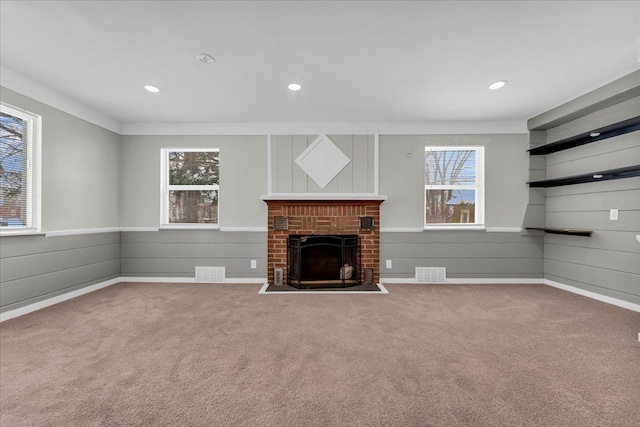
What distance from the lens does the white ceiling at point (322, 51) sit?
69.7 inches

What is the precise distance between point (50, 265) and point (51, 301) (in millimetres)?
413

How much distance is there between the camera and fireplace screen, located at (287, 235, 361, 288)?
375 centimetres

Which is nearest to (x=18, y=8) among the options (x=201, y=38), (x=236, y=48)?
(x=201, y=38)

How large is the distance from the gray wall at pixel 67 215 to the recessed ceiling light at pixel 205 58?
203 centimetres

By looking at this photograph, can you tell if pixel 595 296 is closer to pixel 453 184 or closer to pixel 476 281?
pixel 476 281

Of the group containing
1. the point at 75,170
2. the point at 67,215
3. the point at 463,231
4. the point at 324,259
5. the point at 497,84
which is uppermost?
the point at 497,84

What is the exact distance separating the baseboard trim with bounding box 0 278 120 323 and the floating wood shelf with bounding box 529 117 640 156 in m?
6.37

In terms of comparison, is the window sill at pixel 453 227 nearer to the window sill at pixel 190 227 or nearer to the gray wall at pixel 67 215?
the window sill at pixel 190 227

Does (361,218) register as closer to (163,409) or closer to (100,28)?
(163,409)

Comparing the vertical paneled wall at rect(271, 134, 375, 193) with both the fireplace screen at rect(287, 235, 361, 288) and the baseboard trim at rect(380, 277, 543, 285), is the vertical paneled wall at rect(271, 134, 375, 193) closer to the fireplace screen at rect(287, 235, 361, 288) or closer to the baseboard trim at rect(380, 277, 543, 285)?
the fireplace screen at rect(287, 235, 361, 288)

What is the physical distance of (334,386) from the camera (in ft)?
5.12

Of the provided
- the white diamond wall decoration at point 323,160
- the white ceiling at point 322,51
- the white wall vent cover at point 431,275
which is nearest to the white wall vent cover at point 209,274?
the white diamond wall decoration at point 323,160

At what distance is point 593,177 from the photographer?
3008 millimetres

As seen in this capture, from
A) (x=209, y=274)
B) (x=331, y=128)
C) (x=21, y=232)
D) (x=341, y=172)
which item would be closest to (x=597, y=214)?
(x=341, y=172)
